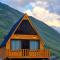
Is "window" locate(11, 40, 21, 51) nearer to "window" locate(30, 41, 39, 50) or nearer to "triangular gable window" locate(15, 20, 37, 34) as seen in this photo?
"triangular gable window" locate(15, 20, 37, 34)

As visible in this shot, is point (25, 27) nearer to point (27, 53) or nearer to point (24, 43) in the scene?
point (24, 43)

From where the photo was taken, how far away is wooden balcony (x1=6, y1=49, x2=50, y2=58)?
69938 millimetres

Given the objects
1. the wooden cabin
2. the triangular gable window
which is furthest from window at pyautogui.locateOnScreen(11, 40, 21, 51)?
the triangular gable window

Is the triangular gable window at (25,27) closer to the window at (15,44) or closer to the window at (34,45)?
the window at (15,44)

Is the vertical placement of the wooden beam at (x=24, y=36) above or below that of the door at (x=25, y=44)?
above

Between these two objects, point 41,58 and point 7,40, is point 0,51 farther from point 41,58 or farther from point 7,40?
point 41,58

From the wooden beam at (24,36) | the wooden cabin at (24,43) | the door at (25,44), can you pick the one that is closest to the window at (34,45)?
the wooden cabin at (24,43)

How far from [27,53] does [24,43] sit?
287cm

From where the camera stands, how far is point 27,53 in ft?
231

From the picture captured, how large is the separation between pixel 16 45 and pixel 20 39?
1.39m

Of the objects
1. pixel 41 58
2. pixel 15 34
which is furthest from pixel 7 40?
pixel 41 58

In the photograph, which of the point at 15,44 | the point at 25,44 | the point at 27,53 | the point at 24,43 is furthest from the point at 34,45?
the point at 15,44

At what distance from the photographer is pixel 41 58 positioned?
71.4 m

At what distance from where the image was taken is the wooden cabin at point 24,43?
7050cm
